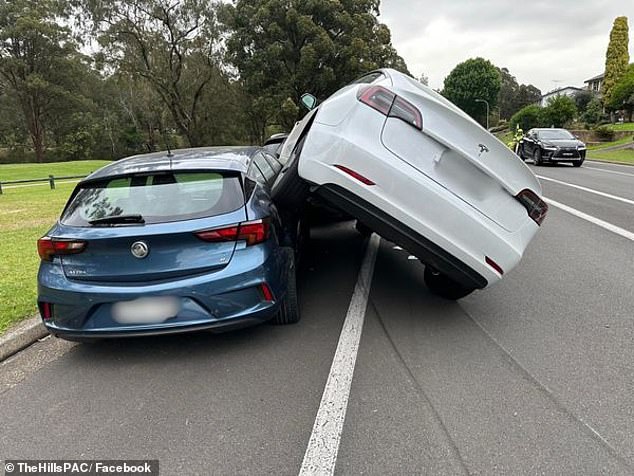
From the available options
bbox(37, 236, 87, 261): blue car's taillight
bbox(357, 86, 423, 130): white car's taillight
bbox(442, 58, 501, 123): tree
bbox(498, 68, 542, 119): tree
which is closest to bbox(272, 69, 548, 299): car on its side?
bbox(357, 86, 423, 130): white car's taillight

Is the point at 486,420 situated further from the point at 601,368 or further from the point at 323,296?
the point at 323,296

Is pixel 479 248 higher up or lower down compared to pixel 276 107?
lower down

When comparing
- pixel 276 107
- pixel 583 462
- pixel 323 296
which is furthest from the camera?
pixel 276 107

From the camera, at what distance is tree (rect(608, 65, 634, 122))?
129 ft

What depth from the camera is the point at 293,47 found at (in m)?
28.6

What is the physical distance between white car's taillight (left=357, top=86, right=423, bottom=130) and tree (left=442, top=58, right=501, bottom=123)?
76.0 m

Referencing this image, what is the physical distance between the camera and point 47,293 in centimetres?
330

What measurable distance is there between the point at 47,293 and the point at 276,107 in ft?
88.7

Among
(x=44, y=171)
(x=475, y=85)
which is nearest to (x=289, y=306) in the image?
(x=44, y=171)

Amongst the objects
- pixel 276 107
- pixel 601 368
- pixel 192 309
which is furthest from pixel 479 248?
pixel 276 107

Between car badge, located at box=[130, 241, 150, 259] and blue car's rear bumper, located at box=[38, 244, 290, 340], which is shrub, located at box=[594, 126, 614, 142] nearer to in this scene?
blue car's rear bumper, located at box=[38, 244, 290, 340]

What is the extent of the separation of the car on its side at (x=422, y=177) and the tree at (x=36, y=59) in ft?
137

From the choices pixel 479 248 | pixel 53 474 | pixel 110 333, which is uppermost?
pixel 479 248

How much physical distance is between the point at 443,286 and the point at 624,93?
46.1m
